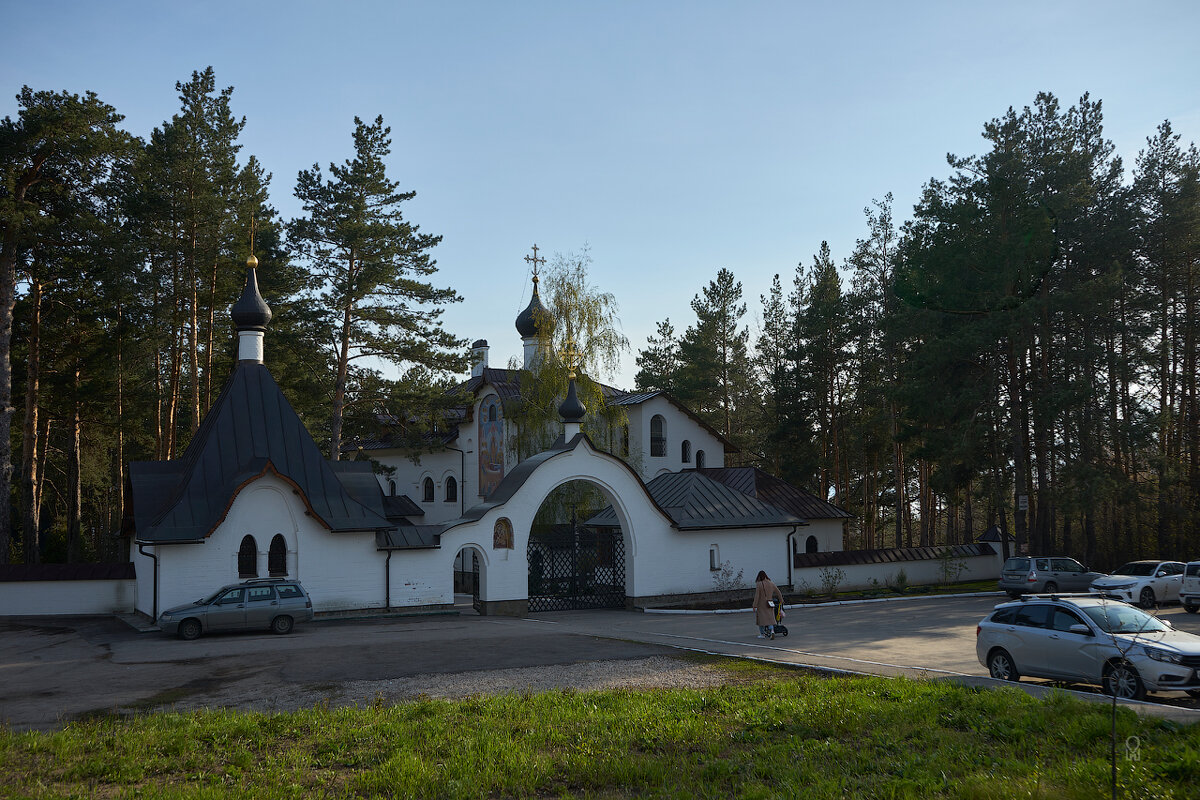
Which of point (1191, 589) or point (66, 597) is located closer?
point (1191, 589)

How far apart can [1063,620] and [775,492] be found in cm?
2597

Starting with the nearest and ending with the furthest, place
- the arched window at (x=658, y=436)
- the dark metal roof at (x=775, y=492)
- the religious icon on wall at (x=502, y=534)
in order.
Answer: the religious icon on wall at (x=502, y=534) < the dark metal roof at (x=775, y=492) < the arched window at (x=658, y=436)

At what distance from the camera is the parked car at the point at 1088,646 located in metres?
10.2

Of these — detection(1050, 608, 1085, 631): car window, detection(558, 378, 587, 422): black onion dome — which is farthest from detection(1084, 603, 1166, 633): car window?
detection(558, 378, 587, 422): black onion dome

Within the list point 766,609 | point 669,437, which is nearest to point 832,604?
point 766,609

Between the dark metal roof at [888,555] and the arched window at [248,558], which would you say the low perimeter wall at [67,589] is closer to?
the arched window at [248,558]

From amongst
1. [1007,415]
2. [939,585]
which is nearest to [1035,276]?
[1007,415]

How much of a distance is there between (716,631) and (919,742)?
1142 cm

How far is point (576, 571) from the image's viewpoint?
81.5ft

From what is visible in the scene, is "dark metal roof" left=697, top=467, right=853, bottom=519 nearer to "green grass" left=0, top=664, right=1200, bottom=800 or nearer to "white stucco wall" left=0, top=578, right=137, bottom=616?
"white stucco wall" left=0, top=578, right=137, bottom=616

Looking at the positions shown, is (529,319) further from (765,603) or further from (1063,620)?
(1063,620)

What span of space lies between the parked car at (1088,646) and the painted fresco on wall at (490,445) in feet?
85.7

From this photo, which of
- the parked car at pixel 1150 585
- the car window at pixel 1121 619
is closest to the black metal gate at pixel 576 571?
the parked car at pixel 1150 585

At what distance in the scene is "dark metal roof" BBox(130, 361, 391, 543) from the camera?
834 inches
